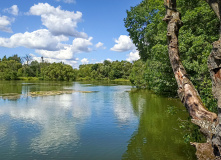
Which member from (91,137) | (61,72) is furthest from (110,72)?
(91,137)

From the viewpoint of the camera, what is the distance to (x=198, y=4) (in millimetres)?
18469

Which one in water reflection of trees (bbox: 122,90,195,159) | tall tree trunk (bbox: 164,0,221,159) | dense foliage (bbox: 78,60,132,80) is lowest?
water reflection of trees (bbox: 122,90,195,159)

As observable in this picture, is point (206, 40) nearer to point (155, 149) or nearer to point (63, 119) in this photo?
point (155, 149)

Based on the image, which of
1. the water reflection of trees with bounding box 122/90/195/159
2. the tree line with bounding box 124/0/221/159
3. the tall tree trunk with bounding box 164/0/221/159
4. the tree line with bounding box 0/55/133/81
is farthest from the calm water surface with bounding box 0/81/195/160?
the tree line with bounding box 0/55/133/81

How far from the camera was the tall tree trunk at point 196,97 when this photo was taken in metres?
4.29

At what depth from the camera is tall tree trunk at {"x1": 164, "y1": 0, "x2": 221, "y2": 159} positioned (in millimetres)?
4289

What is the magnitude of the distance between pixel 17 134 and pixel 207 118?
35.8 ft

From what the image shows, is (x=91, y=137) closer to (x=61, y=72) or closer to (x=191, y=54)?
(x=191, y=54)

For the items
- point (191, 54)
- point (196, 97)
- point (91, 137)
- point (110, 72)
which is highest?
point (110, 72)

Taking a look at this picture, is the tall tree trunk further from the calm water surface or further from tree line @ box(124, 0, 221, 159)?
the calm water surface

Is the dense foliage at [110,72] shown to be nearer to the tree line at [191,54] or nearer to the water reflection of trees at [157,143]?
the tree line at [191,54]

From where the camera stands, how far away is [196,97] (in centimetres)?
500

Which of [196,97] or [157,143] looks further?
[157,143]

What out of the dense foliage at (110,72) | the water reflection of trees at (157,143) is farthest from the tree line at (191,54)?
the dense foliage at (110,72)
